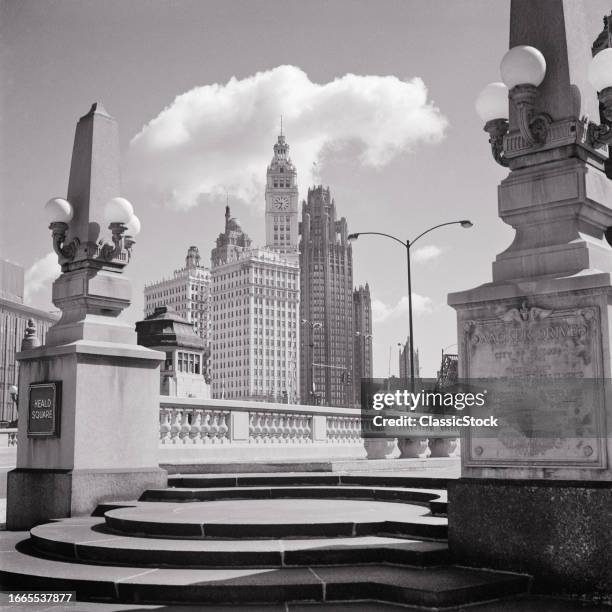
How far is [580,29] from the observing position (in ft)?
26.5

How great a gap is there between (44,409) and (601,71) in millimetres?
8704

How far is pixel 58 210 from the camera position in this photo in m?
12.4

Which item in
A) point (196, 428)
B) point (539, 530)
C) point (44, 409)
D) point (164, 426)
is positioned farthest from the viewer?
point (196, 428)

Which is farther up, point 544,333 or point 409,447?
point 544,333

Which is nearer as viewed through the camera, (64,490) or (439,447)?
(64,490)

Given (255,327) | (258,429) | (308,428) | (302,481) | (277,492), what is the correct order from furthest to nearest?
(255,327)
(308,428)
(258,429)
(302,481)
(277,492)

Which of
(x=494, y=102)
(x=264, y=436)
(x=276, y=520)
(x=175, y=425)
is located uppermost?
(x=494, y=102)

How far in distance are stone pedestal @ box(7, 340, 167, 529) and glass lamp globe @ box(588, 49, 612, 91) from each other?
24.8ft

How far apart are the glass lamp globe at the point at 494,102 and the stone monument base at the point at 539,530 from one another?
3604 mm

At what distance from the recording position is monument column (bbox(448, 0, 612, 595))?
6809mm

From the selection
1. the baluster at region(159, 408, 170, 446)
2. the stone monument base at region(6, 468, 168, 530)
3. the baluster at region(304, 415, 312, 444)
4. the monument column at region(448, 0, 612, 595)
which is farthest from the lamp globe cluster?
the baluster at region(304, 415, 312, 444)

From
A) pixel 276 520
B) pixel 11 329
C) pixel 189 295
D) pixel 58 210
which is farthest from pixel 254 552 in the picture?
pixel 189 295

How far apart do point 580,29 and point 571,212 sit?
6.59 ft

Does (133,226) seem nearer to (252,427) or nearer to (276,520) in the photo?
(276,520)
